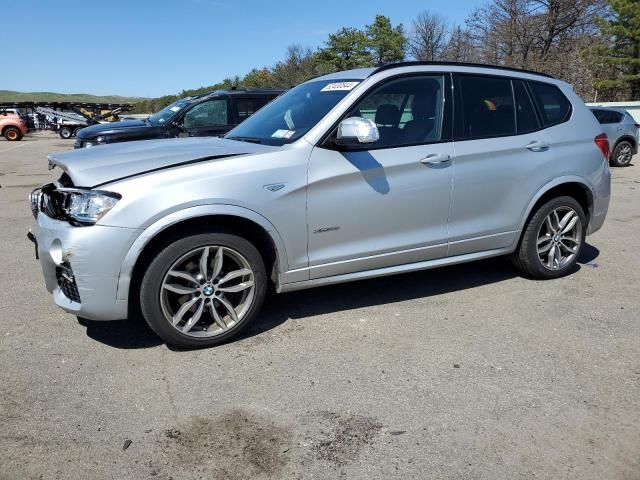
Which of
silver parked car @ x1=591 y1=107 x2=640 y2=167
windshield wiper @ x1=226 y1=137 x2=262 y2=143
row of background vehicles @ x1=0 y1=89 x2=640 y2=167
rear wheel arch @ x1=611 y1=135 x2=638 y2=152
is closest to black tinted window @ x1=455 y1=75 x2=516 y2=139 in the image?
windshield wiper @ x1=226 y1=137 x2=262 y2=143

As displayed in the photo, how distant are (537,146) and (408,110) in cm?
128

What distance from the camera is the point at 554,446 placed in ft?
8.82

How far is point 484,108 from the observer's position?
4605 mm

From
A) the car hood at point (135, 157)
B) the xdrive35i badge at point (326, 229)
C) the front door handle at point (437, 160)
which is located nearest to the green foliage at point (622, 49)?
the front door handle at point (437, 160)

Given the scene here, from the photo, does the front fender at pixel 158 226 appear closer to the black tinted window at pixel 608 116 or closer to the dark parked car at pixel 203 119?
the dark parked car at pixel 203 119

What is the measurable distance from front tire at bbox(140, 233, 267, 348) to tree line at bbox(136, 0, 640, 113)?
15778mm

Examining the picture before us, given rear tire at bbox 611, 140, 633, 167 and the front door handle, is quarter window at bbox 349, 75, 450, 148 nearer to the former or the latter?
the front door handle

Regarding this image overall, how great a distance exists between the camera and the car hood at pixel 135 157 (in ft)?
11.4

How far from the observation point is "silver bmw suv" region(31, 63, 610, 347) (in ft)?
11.2

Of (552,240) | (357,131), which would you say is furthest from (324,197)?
(552,240)

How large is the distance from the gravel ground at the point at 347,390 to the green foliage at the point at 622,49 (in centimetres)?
2685

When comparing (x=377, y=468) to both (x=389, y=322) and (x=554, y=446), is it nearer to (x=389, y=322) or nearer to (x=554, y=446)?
(x=554, y=446)

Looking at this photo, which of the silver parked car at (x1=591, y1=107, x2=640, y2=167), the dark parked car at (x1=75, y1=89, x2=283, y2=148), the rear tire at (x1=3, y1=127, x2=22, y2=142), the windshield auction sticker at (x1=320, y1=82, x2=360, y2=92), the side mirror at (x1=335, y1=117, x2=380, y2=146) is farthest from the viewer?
the rear tire at (x1=3, y1=127, x2=22, y2=142)

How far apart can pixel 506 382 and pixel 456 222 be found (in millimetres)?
1514
